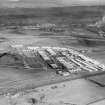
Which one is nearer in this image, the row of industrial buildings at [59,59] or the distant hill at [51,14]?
the row of industrial buildings at [59,59]

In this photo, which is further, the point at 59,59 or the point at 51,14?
the point at 51,14

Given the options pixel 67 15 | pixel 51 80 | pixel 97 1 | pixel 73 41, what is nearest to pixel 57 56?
pixel 51 80

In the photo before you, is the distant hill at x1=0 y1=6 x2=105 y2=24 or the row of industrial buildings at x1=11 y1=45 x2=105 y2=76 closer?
the row of industrial buildings at x1=11 y1=45 x2=105 y2=76

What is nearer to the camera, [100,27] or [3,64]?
[3,64]

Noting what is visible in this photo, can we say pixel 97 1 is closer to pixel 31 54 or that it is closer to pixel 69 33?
pixel 69 33

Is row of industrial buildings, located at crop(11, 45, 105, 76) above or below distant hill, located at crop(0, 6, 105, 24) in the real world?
below

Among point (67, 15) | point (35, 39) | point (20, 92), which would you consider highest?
point (67, 15)

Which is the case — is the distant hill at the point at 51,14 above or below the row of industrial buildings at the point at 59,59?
above

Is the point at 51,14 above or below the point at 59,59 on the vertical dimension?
above
